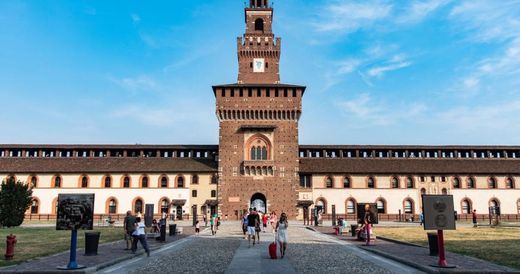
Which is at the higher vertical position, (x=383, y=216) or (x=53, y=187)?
(x=53, y=187)

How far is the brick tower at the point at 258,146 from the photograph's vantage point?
51219 millimetres

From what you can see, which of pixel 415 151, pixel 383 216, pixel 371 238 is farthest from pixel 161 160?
pixel 371 238

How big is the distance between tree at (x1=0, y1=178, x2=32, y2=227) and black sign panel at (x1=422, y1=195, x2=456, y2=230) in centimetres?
3435

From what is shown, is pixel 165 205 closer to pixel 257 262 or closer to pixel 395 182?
pixel 395 182

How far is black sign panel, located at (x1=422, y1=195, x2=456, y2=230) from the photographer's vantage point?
1285 cm

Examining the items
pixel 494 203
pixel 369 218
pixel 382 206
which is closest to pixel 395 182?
pixel 382 206

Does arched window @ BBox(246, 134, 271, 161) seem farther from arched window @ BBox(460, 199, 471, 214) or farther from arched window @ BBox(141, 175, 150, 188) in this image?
arched window @ BBox(460, 199, 471, 214)

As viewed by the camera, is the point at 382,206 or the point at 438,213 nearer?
the point at 438,213

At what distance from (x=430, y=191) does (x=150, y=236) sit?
42.3 meters

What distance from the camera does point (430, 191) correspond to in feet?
181

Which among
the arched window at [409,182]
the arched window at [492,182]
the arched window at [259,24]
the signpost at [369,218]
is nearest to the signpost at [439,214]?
the signpost at [369,218]

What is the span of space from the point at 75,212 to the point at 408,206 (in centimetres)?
4961

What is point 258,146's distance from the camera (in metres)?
53.3

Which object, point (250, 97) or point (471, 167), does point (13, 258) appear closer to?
point (250, 97)
